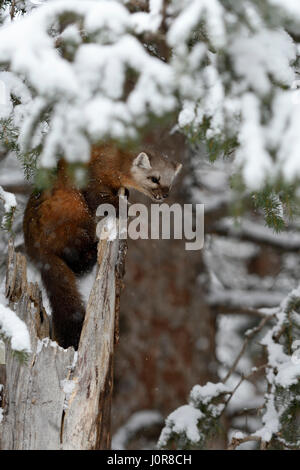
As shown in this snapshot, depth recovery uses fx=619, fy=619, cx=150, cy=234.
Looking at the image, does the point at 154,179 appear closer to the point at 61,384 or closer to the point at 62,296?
the point at 62,296

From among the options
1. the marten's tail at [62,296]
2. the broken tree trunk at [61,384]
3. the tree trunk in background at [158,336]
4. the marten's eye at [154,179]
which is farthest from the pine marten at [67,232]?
→ the tree trunk in background at [158,336]

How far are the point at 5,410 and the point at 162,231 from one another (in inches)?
125

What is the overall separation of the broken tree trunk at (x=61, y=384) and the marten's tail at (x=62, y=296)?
1.26ft

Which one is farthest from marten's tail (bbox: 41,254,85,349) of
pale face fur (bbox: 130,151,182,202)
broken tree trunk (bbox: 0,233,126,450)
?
pale face fur (bbox: 130,151,182,202)

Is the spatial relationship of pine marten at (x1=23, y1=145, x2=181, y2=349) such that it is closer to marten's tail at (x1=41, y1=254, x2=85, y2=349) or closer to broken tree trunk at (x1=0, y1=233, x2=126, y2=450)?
marten's tail at (x1=41, y1=254, x2=85, y2=349)

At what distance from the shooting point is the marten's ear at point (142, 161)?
13.5 ft

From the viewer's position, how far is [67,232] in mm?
3770

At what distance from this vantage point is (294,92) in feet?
7.47

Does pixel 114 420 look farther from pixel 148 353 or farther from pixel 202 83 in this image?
pixel 202 83

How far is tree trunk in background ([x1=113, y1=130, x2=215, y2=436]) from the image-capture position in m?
5.71

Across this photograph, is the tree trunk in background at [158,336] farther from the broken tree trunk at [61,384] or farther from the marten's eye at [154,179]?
the broken tree trunk at [61,384]

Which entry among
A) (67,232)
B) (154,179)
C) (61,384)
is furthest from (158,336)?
(61,384)

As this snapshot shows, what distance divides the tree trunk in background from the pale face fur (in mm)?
1373

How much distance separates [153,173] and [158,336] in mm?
2012
